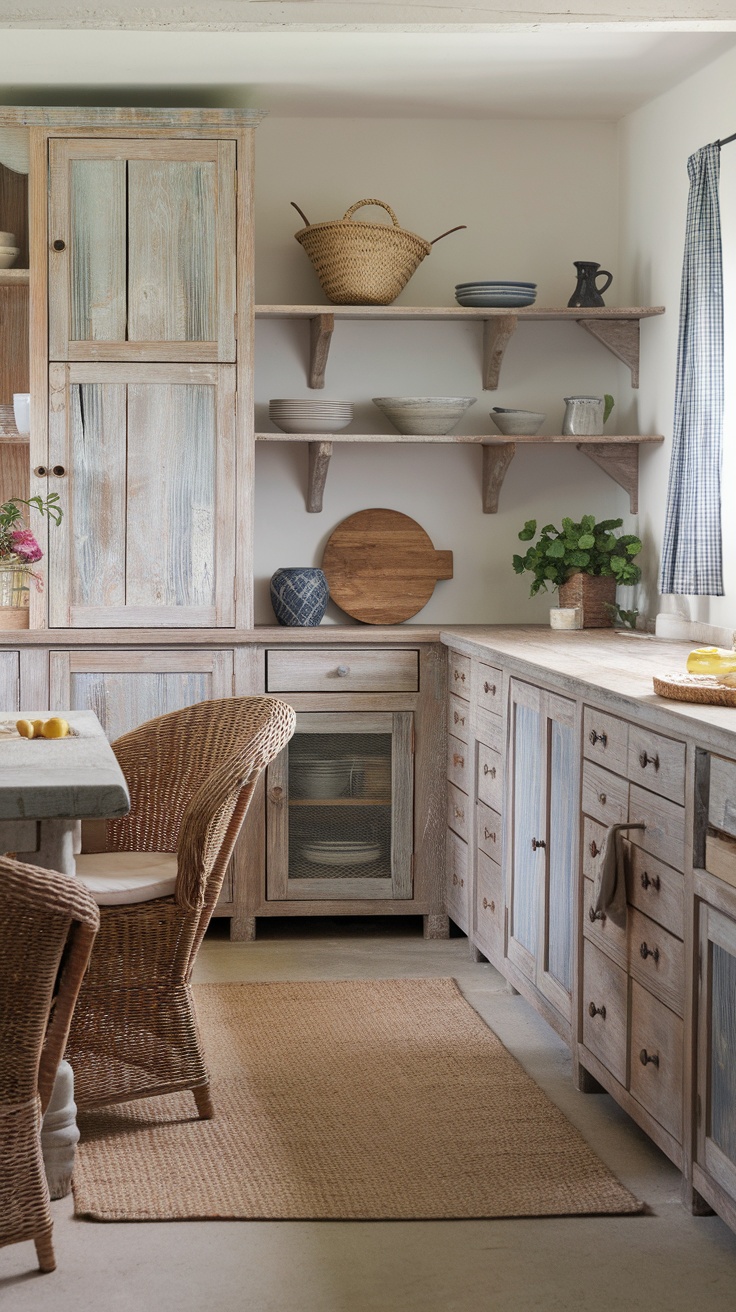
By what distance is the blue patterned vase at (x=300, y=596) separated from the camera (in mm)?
4191

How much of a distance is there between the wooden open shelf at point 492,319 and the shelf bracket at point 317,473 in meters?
0.28

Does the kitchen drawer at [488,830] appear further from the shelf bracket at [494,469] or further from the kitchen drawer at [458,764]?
the shelf bracket at [494,469]

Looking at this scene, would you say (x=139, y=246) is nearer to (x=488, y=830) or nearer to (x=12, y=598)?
(x=12, y=598)

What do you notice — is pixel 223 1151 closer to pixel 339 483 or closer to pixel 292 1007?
pixel 292 1007

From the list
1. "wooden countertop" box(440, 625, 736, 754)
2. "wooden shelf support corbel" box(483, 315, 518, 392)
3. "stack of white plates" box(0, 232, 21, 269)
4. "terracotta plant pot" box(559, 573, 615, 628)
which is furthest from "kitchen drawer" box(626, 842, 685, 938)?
"stack of white plates" box(0, 232, 21, 269)

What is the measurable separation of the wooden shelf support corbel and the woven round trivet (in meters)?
1.99

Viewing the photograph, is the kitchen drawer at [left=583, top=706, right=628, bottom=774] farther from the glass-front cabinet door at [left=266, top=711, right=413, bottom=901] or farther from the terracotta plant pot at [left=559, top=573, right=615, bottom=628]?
the terracotta plant pot at [left=559, top=573, right=615, bottom=628]

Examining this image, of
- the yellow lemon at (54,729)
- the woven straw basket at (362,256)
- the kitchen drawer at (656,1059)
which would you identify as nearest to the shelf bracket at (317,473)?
the woven straw basket at (362,256)

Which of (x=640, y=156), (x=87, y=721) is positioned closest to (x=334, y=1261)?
(x=87, y=721)

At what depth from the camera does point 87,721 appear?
3029 mm

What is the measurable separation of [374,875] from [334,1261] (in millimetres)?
1894

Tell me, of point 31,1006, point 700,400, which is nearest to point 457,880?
point 700,400

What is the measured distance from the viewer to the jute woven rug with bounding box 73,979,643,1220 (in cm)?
237

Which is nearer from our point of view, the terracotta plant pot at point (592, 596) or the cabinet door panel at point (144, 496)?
the cabinet door panel at point (144, 496)
